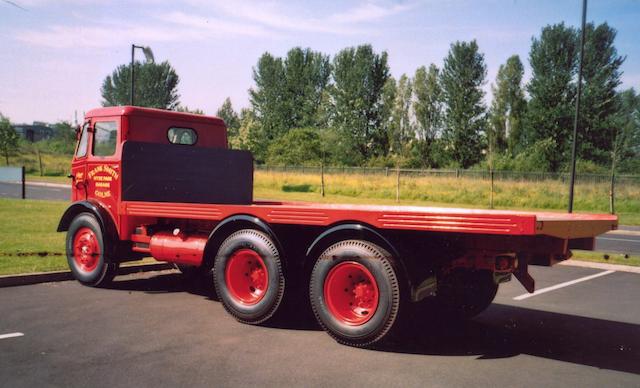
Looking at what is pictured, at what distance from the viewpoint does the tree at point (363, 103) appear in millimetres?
60250

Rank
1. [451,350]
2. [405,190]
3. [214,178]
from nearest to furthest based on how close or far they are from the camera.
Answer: [451,350] < [214,178] < [405,190]

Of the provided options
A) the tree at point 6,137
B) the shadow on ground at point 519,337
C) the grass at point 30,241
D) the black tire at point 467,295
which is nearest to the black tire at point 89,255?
the grass at point 30,241

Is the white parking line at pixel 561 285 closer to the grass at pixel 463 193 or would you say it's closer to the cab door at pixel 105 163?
the cab door at pixel 105 163

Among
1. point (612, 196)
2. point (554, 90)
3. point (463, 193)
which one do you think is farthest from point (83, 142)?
point (554, 90)

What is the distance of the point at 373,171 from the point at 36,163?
31396 millimetres

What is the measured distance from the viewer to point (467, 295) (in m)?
6.17

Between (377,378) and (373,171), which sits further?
(373,171)

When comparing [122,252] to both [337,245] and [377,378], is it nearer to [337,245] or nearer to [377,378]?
[337,245]

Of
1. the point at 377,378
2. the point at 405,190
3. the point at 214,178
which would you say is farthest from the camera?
the point at 405,190

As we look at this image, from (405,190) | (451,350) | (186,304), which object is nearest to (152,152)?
(186,304)

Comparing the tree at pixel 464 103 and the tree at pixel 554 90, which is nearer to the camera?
the tree at pixel 554 90

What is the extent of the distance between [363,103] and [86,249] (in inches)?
2129

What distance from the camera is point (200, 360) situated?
4582 mm

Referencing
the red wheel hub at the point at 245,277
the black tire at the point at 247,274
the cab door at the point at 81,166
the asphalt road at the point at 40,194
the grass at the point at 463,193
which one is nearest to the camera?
the black tire at the point at 247,274
